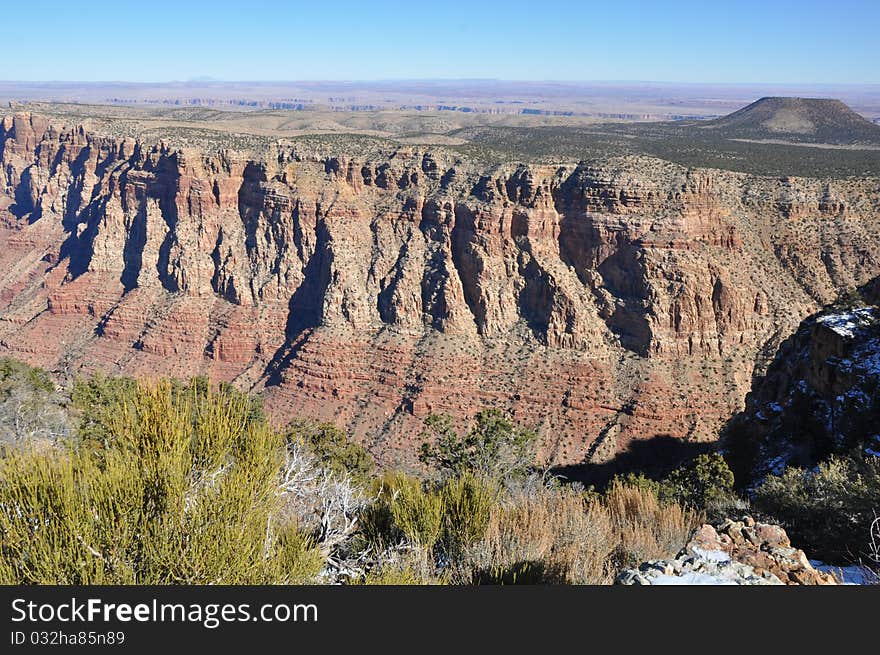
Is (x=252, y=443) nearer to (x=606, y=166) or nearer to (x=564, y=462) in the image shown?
(x=564, y=462)

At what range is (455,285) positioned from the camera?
50469mm

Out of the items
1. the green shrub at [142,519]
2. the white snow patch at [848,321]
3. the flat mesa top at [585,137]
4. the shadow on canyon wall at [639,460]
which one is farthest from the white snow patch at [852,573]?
the flat mesa top at [585,137]

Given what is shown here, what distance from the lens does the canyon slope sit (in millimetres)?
45000

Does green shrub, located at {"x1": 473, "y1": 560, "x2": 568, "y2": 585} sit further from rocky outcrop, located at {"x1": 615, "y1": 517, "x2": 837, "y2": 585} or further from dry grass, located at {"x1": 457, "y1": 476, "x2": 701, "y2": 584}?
rocky outcrop, located at {"x1": 615, "y1": 517, "x2": 837, "y2": 585}

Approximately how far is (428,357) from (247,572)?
40973 millimetres

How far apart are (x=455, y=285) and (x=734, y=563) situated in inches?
1624

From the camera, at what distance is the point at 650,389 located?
4309cm

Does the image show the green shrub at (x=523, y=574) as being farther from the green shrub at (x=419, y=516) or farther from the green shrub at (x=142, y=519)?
the green shrub at (x=142, y=519)

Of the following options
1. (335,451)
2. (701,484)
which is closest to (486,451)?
(335,451)

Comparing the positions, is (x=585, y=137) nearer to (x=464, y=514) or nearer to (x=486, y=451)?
(x=486, y=451)

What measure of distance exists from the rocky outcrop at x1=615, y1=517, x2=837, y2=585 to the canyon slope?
2860 cm

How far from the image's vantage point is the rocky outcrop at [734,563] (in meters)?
9.24

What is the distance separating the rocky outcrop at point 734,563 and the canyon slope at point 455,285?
2860cm

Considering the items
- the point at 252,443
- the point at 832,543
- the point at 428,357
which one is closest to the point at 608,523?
the point at 832,543
